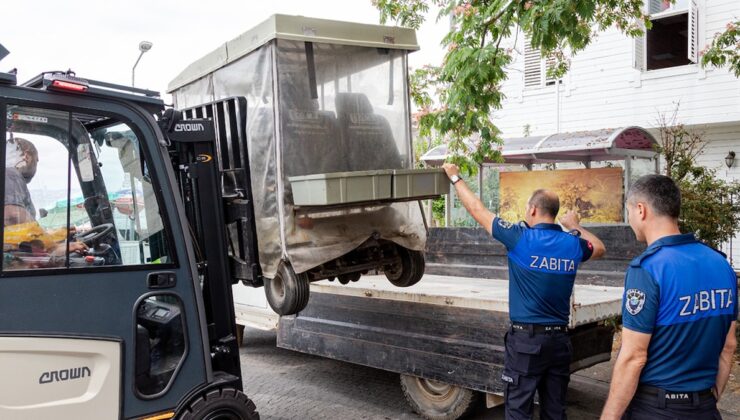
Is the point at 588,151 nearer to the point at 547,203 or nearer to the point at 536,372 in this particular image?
the point at 547,203

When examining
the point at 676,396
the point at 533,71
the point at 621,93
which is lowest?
the point at 676,396

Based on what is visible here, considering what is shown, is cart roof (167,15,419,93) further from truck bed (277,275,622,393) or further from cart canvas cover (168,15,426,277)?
truck bed (277,275,622,393)

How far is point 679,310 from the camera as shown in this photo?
2424 mm

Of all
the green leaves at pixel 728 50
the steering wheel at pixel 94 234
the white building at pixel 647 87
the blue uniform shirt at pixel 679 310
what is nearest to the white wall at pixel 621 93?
the white building at pixel 647 87

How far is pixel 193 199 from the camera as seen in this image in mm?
3949

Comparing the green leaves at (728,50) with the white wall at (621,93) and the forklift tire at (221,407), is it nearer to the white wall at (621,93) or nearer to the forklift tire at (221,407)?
the white wall at (621,93)

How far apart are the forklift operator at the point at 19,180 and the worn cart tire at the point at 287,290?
1450 mm

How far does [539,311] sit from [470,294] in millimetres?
1430

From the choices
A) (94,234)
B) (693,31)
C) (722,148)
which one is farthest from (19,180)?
(722,148)

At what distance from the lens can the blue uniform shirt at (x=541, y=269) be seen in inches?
149

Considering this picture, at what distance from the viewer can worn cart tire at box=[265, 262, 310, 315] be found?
4.20 metres

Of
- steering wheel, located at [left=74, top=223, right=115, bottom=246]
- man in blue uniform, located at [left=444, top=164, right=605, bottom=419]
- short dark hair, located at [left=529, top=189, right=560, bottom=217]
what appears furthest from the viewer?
short dark hair, located at [left=529, top=189, right=560, bottom=217]

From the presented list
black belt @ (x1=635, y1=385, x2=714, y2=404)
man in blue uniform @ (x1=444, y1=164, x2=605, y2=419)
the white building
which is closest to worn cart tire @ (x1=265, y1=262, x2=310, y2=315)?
man in blue uniform @ (x1=444, y1=164, x2=605, y2=419)

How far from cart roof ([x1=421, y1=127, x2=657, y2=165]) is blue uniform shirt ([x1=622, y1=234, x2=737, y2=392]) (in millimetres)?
7512
